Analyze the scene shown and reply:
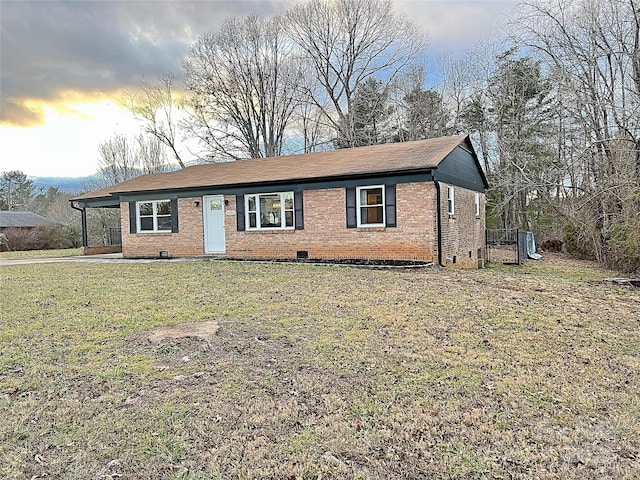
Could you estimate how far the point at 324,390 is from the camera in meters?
3.95

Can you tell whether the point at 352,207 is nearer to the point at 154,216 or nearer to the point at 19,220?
the point at 154,216

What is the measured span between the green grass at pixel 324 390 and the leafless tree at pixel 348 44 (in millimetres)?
23771

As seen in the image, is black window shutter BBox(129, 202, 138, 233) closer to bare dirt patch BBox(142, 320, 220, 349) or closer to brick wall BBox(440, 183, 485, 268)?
brick wall BBox(440, 183, 485, 268)

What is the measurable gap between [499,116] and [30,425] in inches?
1086

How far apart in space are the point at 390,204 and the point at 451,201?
7.99 ft

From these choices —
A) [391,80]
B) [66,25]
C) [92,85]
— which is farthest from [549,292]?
[391,80]

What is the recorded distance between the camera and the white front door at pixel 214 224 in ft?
52.9

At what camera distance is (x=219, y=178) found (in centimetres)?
1680

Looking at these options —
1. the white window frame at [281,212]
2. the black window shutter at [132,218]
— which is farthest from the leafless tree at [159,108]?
the white window frame at [281,212]

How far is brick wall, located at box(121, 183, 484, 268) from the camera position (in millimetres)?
12758

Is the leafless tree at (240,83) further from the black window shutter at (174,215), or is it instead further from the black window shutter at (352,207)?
the black window shutter at (352,207)

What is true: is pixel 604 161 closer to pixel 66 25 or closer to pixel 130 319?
pixel 130 319

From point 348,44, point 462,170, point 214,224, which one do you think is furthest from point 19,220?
point 462,170

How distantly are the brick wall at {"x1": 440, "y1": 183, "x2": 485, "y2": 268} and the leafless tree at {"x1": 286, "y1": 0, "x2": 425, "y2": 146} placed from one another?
44.8ft
